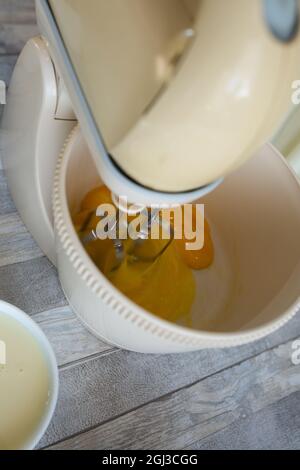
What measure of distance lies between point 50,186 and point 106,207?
75mm

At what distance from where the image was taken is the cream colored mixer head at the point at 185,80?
0.23m

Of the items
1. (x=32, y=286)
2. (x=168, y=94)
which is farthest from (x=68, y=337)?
(x=168, y=94)

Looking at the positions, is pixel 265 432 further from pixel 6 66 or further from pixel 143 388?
pixel 6 66

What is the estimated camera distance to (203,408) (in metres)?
0.55

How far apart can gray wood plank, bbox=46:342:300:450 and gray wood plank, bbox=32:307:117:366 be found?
0.18 feet

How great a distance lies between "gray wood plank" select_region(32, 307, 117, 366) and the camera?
21.1 inches

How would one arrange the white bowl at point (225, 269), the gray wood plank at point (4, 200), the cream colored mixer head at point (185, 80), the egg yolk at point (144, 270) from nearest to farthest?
the cream colored mixer head at point (185, 80) → the white bowl at point (225, 269) → the egg yolk at point (144, 270) → the gray wood plank at point (4, 200)

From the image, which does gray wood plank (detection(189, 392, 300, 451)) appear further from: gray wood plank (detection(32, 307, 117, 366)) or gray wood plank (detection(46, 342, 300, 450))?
gray wood plank (detection(32, 307, 117, 366))

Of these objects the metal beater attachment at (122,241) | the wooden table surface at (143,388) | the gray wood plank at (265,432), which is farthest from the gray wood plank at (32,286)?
the gray wood plank at (265,432)

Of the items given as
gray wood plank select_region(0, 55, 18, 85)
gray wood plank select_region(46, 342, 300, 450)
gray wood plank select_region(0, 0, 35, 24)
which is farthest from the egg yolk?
gray wood plank select_region(0, 0, 35, 24)

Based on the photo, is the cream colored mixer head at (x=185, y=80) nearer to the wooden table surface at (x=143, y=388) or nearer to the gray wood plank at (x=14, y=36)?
the wooden table surface at (x=143, y=388)

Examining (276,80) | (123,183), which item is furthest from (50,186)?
(276,80)
